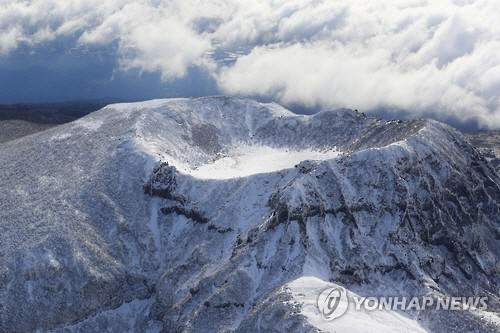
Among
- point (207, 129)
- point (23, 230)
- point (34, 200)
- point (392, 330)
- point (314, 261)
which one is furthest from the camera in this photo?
point (207, 129)

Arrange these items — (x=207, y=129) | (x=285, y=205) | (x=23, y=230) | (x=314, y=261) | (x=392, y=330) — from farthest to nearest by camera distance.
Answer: (x=207, y=129) < (x=23, y=230) < (x=285, y=205) < (x=314, y=261) < (x=392, y=330)

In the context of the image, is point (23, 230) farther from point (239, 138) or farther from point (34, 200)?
point (239, 138)

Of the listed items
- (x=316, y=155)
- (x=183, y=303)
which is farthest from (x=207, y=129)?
(x=183, y=303)

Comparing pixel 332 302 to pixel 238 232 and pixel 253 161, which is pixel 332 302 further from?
pixel 253 161

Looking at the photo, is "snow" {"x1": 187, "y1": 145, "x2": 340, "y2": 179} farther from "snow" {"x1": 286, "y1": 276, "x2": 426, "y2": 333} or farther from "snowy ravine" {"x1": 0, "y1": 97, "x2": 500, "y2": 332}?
"snow" {"x1": 286, "y1": 276, "x2": 426, "y2": 333}

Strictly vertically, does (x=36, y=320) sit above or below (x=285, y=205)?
below

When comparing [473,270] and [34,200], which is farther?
[34,200]
